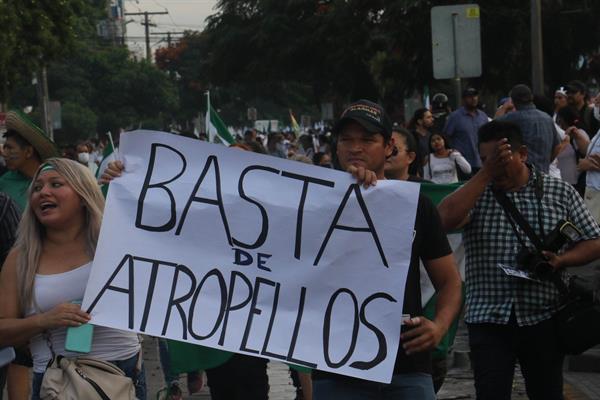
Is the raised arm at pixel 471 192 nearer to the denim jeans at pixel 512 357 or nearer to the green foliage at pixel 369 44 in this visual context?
the denim jeans at pixel 512 357

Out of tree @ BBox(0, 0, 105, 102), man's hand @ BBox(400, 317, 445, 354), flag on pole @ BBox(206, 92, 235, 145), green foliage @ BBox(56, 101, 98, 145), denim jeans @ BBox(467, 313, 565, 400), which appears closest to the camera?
man's hand @ BBox(400, 317, 445, 354)

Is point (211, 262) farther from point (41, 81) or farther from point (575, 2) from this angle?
point (41, 81)

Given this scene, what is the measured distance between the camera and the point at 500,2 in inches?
1095

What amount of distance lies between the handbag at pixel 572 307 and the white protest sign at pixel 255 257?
112cm

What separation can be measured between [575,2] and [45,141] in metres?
21.4

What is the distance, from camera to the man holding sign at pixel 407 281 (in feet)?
15.3

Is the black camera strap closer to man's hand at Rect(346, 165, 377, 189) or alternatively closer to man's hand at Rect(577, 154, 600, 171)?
man's hand at Rect(346, 165, 377, 189)

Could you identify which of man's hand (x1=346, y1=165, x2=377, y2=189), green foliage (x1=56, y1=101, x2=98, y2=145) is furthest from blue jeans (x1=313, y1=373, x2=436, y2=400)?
green foliage (x1=56, y1=101, x2=98, y2=145)

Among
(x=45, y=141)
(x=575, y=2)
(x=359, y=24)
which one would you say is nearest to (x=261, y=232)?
(x=45, y=141)

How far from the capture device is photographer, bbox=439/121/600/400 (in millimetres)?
5734

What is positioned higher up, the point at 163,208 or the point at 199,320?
the point at 163,208

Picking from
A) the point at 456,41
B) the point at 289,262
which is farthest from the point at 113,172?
the point at 456,41

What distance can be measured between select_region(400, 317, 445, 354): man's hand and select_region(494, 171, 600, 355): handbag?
4.04 ft

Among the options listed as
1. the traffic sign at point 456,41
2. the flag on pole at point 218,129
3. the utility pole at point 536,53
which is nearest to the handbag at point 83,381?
the flag on pole at point 218,129
